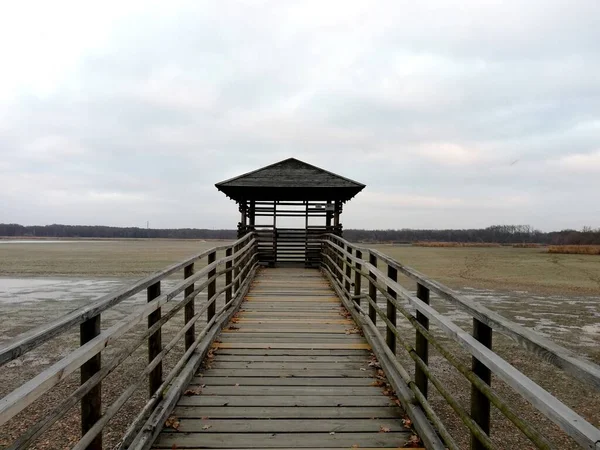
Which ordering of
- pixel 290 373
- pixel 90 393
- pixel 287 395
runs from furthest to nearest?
pixel 290 373
pixel 287 395
pixel 90 393

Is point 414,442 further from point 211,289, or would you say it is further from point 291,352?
point 211,289

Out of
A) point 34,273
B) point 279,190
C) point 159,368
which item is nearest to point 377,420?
point 159,368

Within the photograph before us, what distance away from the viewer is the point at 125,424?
4.79 m

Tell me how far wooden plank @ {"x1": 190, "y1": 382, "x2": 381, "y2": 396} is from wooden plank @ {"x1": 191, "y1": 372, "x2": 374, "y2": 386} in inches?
2.8

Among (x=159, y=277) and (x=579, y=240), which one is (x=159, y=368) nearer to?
(x=159, y=277)

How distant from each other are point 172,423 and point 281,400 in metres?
0.99

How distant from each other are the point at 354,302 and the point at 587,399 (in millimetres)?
3522

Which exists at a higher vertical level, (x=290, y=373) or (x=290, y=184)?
(x=290, y=184)

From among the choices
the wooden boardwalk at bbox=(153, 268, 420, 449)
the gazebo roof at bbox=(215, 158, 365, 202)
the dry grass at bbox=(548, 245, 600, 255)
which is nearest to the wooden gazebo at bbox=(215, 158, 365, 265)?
the gazebo roof at bbox=(215, 158, 365, 202)

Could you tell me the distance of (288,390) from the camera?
3992mm

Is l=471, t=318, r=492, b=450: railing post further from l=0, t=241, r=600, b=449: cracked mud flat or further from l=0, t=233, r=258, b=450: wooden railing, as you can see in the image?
l=0, t=241, r=600, b=449: cracked mud flat

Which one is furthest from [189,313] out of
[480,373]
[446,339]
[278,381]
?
[446,339]

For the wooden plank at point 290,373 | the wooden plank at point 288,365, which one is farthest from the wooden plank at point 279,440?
the wooden plank at point 288,365

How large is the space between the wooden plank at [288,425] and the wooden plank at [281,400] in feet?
0.90
